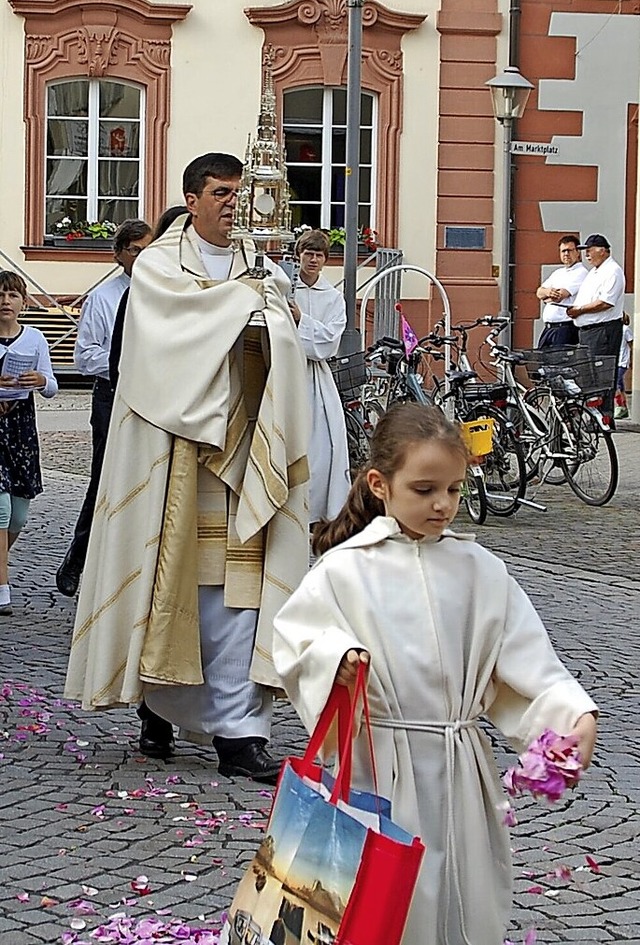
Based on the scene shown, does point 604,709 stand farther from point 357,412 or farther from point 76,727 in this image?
point 357,412

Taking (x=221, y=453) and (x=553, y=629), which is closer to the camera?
(x=221, y=453)

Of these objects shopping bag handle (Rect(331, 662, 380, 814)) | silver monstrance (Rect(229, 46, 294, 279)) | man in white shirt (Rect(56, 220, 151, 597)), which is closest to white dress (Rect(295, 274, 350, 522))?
man in white shirt (Rect(56, 220, 151, 597))

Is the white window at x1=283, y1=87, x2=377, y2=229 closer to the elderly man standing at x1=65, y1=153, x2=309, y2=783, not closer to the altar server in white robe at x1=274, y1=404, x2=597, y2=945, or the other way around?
the elderly man standing at x1=65, y1=153, x2=309, y2=783

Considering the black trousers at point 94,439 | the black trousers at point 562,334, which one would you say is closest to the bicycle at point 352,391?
the black trousers at point 94,439

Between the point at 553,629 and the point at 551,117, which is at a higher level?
the point at 551,117

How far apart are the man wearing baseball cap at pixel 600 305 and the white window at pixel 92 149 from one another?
8339 mm

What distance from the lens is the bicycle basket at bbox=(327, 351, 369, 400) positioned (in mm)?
12953

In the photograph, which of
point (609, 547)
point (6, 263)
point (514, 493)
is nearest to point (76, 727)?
point (609, 547)

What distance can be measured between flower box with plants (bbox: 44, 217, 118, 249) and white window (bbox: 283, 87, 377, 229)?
2.48 metres

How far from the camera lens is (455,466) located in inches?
139

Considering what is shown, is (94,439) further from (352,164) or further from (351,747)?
(351,747)

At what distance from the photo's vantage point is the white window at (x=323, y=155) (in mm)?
24516

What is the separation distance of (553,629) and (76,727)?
2.85 meters

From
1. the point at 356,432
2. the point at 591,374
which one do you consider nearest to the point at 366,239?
the point at 591,374
